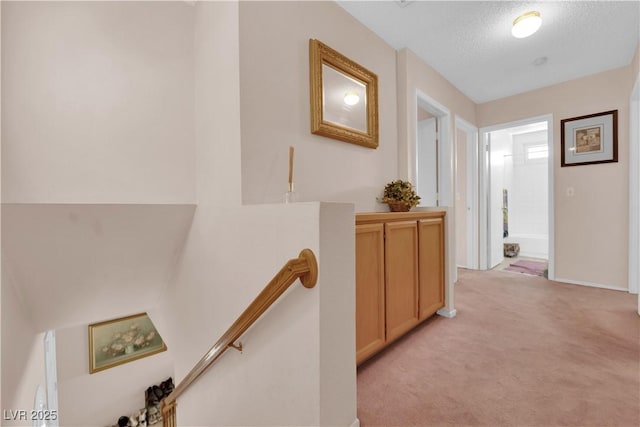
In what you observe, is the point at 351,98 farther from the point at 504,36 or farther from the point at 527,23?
the point at 504,36

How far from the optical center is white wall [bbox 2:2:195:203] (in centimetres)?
151

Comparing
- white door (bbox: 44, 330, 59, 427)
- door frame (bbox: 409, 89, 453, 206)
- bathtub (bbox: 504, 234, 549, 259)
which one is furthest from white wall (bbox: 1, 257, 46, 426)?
bathtub (bbox: 504, 234, 549, 259)

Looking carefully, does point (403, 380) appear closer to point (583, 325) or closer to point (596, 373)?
point (596, 373)

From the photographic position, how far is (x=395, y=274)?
1941 mm

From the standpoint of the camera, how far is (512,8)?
7.20 ft

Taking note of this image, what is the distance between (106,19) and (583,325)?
13.8 feet

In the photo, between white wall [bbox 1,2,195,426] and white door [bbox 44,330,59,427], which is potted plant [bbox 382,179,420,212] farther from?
white door [bbox 44,330,59,427]

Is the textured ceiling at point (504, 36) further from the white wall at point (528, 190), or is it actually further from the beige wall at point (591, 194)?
the white wall at point (528, 190)

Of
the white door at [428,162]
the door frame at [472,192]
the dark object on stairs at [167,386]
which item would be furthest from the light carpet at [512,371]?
the dark object on stairs at [167,386]

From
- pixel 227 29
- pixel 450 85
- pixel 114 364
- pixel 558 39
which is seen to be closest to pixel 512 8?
pixel 558 39

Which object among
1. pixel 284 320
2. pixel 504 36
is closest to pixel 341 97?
pixel 284 320

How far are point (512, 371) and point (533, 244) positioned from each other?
5226mm

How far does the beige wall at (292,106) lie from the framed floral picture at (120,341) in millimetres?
2912

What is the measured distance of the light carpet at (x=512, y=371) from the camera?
1348 millimetres
